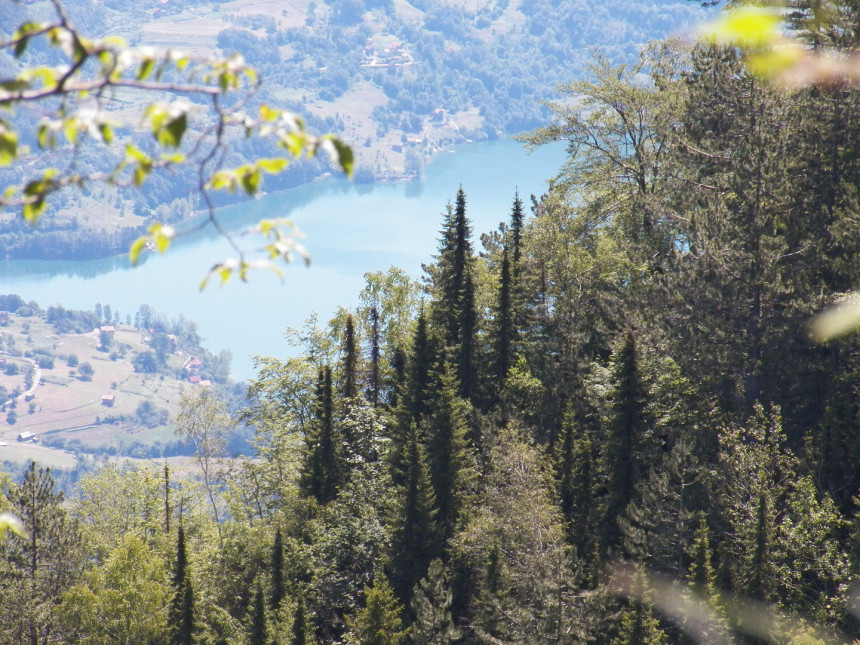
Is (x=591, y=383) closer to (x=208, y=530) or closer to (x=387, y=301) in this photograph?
(x=387, y=301)

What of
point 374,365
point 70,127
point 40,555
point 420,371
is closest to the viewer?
point 70,127

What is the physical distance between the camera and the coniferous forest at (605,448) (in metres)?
27.2

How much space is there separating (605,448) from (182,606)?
18.0 meters

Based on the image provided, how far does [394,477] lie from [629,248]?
14.8 m

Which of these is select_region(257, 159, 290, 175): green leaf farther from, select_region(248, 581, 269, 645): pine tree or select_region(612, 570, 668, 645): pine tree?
select_region(248, 581, 269, 645): pine tree

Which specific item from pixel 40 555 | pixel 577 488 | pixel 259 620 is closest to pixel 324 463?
pixel 259 620

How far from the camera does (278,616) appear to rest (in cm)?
3562

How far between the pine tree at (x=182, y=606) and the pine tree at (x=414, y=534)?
26.7 feet

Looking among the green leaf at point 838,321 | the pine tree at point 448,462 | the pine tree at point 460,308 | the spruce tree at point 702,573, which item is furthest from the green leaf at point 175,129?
the pine tree at point 460,308

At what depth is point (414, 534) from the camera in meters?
36.2

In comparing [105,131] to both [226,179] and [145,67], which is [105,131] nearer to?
[145,67]

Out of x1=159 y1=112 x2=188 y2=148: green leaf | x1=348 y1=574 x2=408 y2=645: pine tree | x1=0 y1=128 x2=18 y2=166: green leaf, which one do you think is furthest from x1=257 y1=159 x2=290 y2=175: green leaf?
x1=348 y1=574 x2=408 y2=645: pine tree

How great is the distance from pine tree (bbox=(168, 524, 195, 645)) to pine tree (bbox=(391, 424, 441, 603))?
8.15 meters

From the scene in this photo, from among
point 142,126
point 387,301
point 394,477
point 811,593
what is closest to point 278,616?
point 394,477
